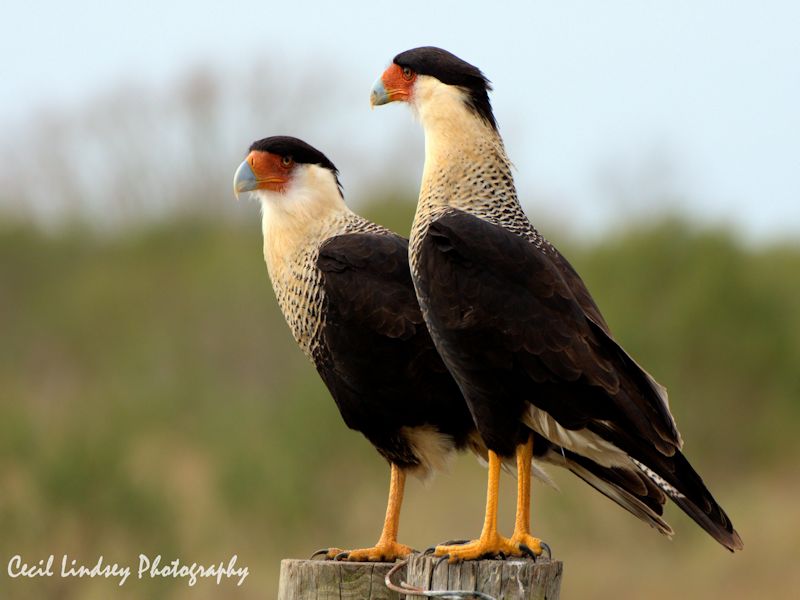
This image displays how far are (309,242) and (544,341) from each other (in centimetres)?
123

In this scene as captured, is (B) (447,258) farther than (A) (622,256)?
No

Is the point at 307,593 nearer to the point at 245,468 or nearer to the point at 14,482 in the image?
the point at 14,482

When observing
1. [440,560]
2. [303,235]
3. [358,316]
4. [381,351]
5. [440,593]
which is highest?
[303,235]

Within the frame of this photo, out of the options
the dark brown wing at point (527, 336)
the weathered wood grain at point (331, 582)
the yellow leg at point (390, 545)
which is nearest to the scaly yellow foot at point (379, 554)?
the yellow leg at point (390, 545)

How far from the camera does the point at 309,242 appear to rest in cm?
479

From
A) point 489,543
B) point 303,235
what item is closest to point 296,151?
point 303,235

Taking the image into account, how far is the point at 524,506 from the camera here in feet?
13.5

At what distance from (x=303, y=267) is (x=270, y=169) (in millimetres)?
473

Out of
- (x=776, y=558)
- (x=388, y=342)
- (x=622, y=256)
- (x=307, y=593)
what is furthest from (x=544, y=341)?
(x=622, y=256)

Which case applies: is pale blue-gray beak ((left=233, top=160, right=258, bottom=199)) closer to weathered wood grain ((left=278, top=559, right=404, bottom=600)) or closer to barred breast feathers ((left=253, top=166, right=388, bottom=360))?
barred breast feathers ((left=253, top=166, right=388, bottom=360))

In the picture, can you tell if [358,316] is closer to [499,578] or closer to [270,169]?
[270,169]

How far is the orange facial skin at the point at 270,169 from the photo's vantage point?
4926mm

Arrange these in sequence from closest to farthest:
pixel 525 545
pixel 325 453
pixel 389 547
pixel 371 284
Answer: pixel 525 545
pixel 371 284
pixel 389 547
pixel 325 453

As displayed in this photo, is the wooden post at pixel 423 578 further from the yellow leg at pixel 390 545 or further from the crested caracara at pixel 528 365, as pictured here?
the yellow leg at pixel 390 545
